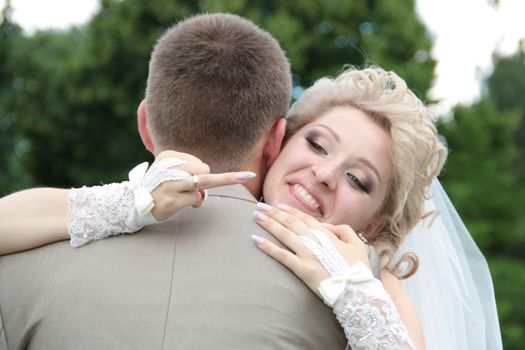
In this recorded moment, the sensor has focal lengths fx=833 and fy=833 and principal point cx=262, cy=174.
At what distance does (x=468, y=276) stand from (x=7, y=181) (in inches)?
476

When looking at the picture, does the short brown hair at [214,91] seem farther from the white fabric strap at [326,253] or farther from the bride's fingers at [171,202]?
the white fabric strap at [326,253]

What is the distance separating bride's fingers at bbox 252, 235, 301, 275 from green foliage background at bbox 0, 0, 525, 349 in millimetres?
12570

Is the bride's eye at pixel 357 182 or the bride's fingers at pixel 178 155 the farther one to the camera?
the bride's eye at pixel 357 182

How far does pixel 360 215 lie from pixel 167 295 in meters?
1.28

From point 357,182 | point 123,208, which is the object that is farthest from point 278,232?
point 357,182

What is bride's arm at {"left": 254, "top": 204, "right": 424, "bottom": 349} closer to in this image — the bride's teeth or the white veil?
the bride's teeth

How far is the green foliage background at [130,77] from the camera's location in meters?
16.2

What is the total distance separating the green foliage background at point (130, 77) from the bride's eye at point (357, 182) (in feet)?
38.3

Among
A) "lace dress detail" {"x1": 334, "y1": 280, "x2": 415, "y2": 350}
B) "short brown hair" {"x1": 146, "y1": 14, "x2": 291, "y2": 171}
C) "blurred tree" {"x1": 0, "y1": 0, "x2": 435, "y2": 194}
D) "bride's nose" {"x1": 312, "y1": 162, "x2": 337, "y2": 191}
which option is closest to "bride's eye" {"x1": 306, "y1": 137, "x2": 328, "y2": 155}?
"bride's nose" {"x1": 312, "y1": 162, "x2": 337, "y2": 191}

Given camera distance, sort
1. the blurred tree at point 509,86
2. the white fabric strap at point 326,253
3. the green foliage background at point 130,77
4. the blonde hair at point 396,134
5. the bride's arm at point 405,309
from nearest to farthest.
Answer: the white fabric strap at point 326,253
the bride's arm at point 405,309
the blonde hair at point 396,134
the green foliage background at point 130,77
the blurred tree at point 509,86

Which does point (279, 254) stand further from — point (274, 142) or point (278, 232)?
point (274, 142)

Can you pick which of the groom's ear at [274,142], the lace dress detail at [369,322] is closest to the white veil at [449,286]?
the groom's ear at [274,142]

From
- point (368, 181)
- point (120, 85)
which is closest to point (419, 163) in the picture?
point (368, 181)

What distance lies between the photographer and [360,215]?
3629 millimetres
